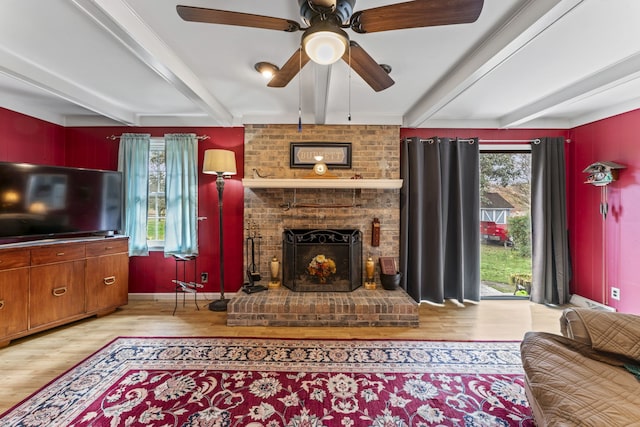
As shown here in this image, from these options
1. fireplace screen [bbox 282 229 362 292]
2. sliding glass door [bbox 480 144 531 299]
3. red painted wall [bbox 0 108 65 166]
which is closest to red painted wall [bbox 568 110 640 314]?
sliding glass door [bbox 480 144 531 299]

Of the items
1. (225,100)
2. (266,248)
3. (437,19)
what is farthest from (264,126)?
(437,19)

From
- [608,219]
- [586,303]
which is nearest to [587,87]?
[608,219]

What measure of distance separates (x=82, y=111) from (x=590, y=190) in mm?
6412

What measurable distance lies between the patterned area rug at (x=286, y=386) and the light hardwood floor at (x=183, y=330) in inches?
6.3

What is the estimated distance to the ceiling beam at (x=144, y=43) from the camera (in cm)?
143

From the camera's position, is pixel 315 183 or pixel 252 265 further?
pixel 252 265

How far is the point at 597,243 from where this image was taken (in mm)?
3209

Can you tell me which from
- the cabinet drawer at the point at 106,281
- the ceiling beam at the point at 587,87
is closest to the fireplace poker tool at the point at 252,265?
the cabinet drawer at the point at 106,281

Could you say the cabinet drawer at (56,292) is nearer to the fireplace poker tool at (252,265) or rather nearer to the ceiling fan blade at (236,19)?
the fireplace poker tool at (252,265)

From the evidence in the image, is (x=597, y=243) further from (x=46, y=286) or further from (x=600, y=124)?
(x=46, y=286)

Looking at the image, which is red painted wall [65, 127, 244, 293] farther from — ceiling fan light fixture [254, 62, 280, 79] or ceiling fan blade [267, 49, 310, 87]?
ceiling fan blade [267, 49, 310, 87]

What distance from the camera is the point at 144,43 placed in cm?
175

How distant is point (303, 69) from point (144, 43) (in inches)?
44.6

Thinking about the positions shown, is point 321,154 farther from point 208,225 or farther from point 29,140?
point 29,140
